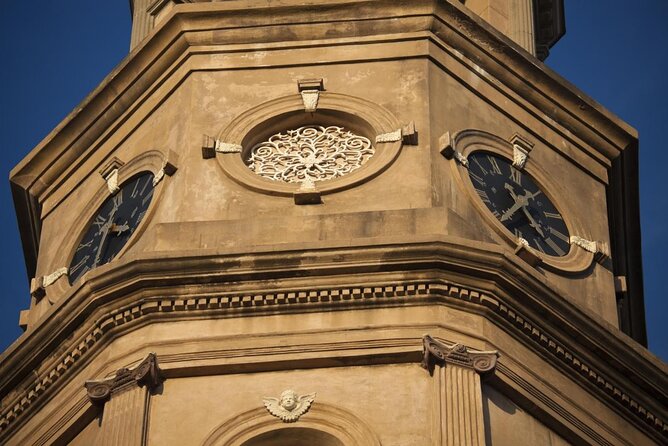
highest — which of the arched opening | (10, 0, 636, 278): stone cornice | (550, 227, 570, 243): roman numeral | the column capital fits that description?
(10, 0, 636, 278): stone cornice

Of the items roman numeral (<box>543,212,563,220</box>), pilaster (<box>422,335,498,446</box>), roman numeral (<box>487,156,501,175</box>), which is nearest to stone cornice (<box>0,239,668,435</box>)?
pilaster (<box>422,335,498,446</box>)

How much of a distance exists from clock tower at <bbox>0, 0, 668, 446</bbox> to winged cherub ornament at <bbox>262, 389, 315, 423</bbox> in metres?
0.04

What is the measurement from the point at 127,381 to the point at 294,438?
2.48 metres

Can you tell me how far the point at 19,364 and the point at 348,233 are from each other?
5063 millimetres

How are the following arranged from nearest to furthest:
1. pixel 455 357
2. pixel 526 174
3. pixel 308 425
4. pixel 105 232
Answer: pixel 308 425
pixel 455 357
pixel 105 232
pixel 526 174

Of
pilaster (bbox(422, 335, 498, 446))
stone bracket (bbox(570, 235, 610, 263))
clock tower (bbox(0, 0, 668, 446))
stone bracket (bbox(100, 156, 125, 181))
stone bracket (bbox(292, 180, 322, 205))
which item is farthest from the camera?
stone bracket (bbox(100, 156, 125, 181))

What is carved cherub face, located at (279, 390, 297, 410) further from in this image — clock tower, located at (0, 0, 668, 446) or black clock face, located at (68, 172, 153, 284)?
black clock face, located at (68, 172, 153, 284)

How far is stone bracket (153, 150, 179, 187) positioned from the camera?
140 feet

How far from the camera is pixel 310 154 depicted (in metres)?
42.8

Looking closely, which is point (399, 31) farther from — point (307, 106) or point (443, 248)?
point (443, 248)

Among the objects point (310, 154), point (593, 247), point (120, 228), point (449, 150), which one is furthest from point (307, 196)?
point (593, 247)

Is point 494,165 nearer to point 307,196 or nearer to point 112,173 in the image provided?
point 307,196

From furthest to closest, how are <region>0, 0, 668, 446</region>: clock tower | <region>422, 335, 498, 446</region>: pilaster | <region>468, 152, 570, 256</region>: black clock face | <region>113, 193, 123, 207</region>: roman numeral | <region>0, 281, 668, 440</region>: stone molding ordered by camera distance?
1. <region>113, 193, 123, 207</region>: roman numeral
2. <region>468, 152, 570, 256</region>: black clock face
3. <region>0, 281, 668, 440</region>: stone molding
4. <region>0, 0, 668, 446</region>: clock tower
5. <region>422, 335, 498, 446</region>: pilaster

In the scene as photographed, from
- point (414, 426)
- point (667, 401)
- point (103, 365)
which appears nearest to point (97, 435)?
point (103, 365)
